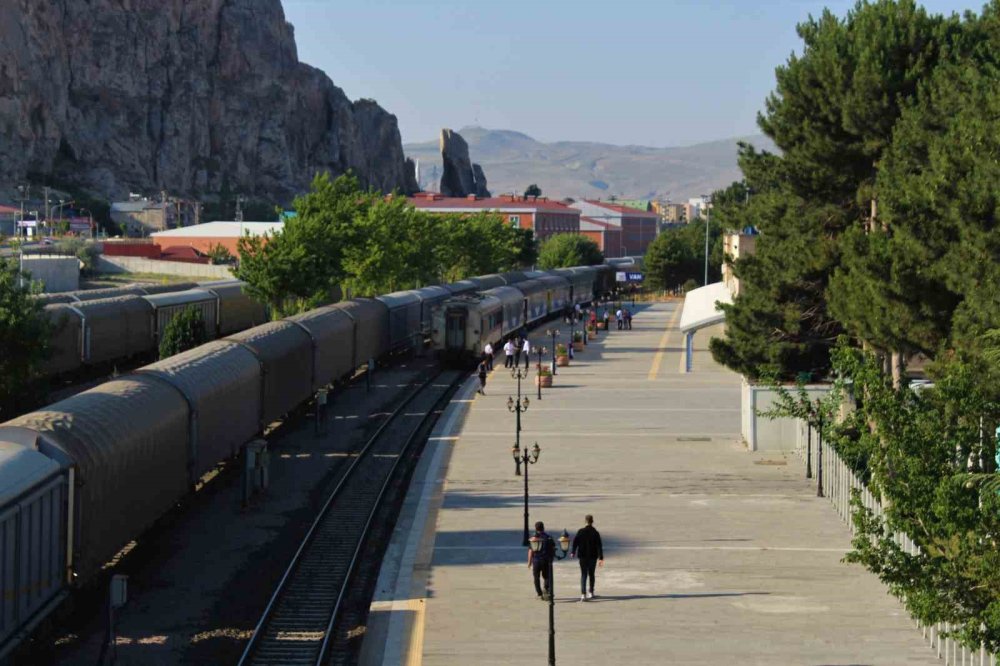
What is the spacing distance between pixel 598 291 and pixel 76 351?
84.8 metres

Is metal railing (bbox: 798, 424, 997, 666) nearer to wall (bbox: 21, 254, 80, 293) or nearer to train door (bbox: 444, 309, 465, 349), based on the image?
train door (bbox: 444, 309, 465, 349)

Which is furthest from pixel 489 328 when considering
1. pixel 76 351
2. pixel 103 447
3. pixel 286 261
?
pixel 103 447

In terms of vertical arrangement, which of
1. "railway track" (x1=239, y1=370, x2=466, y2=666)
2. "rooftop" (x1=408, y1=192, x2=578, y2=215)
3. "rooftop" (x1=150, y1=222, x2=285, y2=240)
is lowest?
"railway track" (x1=239, y1=370, x2=466, y2=666)

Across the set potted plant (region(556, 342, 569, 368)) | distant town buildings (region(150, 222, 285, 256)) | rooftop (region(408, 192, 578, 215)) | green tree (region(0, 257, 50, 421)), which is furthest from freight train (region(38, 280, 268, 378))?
rooftop (region(408, 192, 578, 215))

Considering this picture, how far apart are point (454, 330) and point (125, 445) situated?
38.0 metres

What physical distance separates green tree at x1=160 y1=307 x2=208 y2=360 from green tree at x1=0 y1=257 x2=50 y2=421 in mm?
16890

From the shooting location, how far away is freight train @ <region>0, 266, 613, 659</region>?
54.1 feet

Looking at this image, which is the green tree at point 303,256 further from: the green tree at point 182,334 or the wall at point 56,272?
the wall at point 56,272

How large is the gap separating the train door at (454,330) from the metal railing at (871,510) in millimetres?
25489

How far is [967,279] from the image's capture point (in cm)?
2403

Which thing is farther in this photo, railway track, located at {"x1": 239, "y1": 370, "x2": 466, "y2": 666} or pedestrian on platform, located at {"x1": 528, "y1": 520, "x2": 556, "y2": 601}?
pedestrian on platform, located at {"x1": 528, "y1": 520, "x2": 556, "y2": 601}

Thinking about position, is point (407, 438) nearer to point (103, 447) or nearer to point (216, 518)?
point (216, 518)

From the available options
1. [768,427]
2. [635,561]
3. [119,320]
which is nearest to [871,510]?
[635,561]

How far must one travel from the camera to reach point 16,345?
1186 inches
